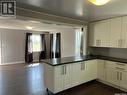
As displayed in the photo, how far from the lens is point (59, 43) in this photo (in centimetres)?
772

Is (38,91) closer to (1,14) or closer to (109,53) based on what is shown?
(1,14)

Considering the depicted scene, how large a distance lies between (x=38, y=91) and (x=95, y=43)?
2.70m

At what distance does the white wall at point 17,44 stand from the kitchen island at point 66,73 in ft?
9.31

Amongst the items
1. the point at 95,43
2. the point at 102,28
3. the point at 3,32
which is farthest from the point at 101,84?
A: the point at 3,32

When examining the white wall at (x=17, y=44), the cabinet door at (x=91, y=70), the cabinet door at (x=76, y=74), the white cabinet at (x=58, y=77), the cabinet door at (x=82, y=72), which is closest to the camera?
the white cabinet at (x=58, y=77)

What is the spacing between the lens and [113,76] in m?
3.48

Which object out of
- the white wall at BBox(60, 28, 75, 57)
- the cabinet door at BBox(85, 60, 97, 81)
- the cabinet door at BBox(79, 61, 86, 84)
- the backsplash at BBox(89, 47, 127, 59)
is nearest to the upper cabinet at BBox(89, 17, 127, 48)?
the backsplash at BBox(89, 47, 127, 59)

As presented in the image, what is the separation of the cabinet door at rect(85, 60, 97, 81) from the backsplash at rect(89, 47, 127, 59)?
0.73 metres

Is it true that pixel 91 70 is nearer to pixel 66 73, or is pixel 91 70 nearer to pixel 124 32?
pixel 66 73

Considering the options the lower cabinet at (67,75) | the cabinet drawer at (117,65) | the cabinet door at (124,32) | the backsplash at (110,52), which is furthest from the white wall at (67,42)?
the cabinet door at (124,32)

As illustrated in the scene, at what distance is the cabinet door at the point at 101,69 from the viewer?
3.74 meters

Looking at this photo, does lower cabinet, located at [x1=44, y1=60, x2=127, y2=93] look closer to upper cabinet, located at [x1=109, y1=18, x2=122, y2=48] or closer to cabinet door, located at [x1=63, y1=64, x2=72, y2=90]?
cabinet door, located at [x1=63, y1=64, x2=72, y2=90]

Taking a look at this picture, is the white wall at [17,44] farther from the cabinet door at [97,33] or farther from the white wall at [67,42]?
the cabinet door at [97,33]

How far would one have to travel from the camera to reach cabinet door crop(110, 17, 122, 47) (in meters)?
3.49
